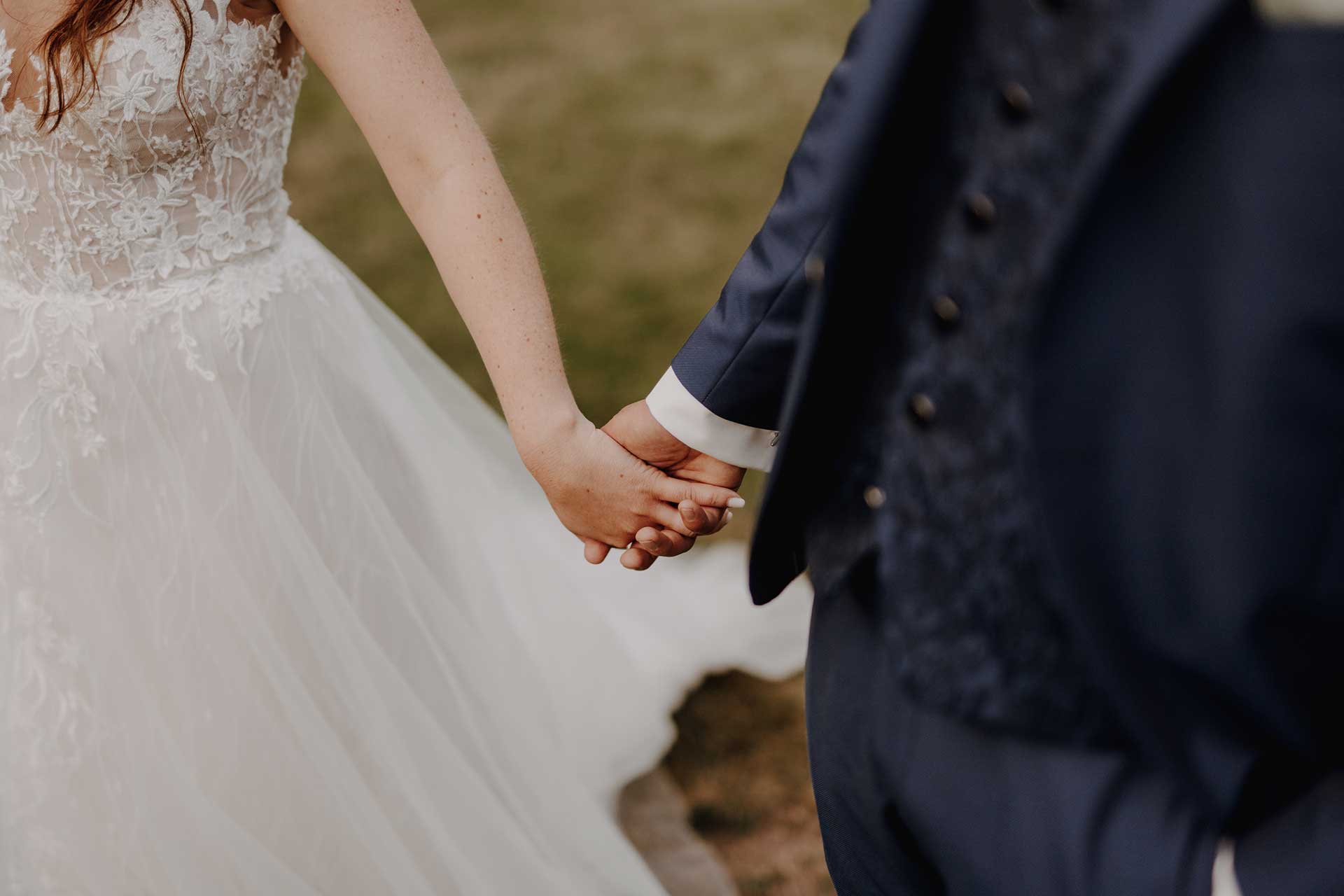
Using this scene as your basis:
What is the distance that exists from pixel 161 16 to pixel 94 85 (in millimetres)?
124

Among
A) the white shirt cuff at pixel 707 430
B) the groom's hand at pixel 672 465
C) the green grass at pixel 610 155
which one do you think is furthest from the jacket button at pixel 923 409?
the green grass at pixel 610 155

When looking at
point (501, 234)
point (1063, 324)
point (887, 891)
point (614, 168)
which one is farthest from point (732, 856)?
point (614, 168)

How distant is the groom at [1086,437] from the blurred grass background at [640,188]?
1.44m

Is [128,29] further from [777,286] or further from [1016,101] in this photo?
[1016,101]

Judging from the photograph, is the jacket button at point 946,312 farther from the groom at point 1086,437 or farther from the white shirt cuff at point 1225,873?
the white shirt cuff at point 1225,873

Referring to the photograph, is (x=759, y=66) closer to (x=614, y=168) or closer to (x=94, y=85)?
(x=614, y=168)

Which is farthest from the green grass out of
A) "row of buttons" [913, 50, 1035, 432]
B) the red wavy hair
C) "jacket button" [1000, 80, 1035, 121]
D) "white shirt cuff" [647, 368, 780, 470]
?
"jacket button" [1000, 80, 1035, 121]

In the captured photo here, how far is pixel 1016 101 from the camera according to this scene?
3.27 ft

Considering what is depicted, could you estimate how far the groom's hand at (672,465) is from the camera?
1.66 m

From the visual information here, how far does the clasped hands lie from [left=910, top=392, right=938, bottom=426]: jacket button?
56 centimetres

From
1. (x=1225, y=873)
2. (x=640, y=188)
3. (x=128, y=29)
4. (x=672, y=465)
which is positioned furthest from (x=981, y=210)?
(x=640, y=188)

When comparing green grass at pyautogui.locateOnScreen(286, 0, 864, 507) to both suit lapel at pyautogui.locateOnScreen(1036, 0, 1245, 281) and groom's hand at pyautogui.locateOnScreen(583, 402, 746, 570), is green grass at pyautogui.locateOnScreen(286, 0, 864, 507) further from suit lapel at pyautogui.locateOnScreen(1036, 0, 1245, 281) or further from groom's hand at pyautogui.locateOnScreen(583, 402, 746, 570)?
suit lapel at pyautogui.locateOnScreen(1036, 0, 1245, 281)

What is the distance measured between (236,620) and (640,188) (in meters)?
4.20

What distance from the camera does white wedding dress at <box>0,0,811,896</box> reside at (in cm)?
166
